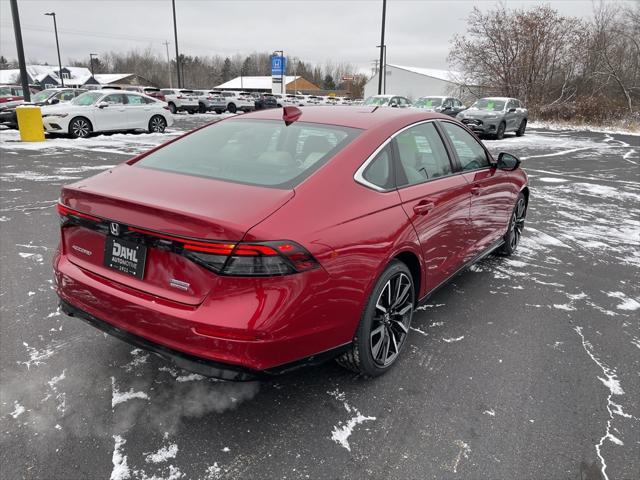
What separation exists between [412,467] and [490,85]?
40.7 m

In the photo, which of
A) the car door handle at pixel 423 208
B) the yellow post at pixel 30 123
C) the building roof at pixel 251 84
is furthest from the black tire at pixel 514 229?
the building roof at pixel 251 84

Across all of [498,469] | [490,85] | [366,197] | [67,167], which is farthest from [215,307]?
[490,85]

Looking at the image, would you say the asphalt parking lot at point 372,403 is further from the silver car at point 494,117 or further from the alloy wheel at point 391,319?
the silver car at point 494,117

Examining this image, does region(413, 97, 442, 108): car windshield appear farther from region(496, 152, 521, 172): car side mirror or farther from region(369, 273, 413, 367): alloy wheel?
region(369, 273, 413, 367): alloy wheel

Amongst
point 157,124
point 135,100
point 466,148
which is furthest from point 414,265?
point 157,124

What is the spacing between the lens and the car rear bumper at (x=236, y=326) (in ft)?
7.03

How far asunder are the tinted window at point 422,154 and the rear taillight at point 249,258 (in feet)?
Result: 3.86

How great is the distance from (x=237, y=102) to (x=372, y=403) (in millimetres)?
37696

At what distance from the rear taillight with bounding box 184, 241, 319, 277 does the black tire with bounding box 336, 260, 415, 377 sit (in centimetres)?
71

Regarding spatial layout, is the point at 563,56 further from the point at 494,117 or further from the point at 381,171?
the point at 381,171

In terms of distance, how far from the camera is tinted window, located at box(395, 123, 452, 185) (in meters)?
3.20

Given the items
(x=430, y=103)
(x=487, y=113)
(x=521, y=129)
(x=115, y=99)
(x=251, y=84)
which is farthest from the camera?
(x=251, y=84)

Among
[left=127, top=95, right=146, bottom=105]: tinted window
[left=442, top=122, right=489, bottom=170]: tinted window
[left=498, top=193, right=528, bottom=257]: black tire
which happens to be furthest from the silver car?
[left=442, top=122, right=489, bottom=170]: tinted window

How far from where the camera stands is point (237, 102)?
124 feet
